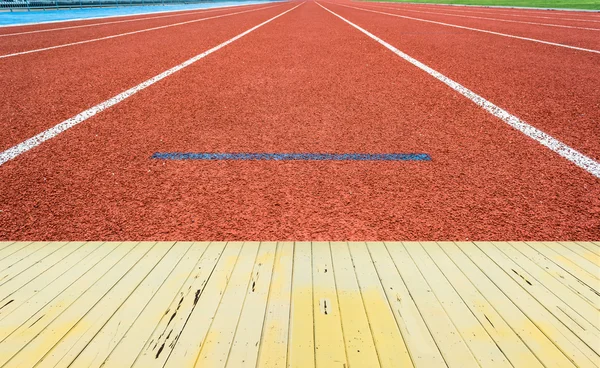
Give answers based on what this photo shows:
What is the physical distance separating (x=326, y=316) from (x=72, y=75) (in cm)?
645

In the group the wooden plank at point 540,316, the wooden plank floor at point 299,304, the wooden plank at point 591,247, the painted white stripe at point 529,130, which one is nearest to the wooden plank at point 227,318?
the wooden plank floor at point 299,304

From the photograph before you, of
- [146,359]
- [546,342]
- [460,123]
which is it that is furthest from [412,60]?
[146,359]

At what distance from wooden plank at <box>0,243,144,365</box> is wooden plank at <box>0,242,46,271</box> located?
0.43m

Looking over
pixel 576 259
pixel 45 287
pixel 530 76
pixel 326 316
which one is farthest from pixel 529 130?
pixel 45 287

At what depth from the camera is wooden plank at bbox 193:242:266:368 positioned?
4.99ft

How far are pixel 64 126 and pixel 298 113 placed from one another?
2.50 metres

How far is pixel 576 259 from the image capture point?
216 cm

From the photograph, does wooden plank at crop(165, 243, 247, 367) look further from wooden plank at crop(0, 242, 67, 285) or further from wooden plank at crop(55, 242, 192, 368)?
wooden plank at crop(0, 242, 67, 285)

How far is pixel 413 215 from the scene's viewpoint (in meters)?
2.65

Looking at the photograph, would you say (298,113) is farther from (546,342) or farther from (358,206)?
(546,342)

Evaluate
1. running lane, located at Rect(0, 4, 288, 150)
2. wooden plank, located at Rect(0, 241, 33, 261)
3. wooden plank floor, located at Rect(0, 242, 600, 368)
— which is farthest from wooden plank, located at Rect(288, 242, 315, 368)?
running lane, located at Rect(0, 4, 288, 150)

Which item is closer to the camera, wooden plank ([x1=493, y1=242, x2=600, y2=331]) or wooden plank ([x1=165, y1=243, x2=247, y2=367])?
wooden plank ([x1=165, y1=243, x2=247, y2=367])

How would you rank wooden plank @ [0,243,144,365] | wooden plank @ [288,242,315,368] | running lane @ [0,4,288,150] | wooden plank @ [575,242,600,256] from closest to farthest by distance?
wooden plank @ [288,242,315,368]
wooden plank @ [0,243,144,365]
wooden plank @ [575,242,600,256]
running lane @ [0,4,288,150]

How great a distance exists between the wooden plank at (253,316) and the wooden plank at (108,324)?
1.48 ft
